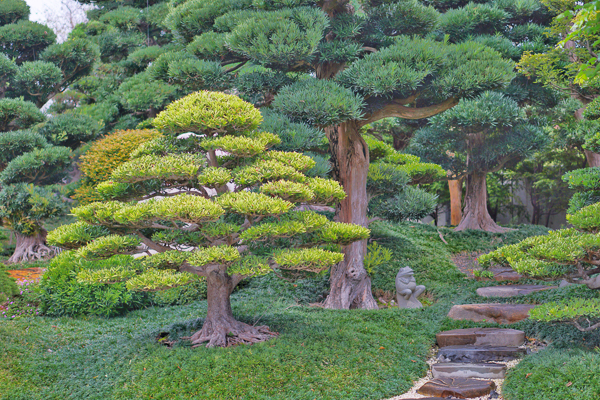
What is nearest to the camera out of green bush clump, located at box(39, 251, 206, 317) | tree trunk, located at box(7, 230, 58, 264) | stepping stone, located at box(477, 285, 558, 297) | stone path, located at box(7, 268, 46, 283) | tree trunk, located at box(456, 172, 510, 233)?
green bush clump, located at box(39, 251, 206, 317)

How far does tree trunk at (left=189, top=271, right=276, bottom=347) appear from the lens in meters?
5.40

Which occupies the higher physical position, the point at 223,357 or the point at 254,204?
the point at 254,204


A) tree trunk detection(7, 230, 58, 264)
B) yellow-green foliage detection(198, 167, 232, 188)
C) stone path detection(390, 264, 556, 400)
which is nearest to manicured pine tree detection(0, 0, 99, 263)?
tree trunk detection(7, 230, 58, 264)

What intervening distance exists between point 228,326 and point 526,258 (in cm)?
319

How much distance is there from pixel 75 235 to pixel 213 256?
5.65 ft

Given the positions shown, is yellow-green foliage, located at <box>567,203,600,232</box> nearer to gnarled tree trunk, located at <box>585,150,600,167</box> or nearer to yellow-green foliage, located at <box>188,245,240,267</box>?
yellow-green foliage, located at <box>188,245,240,267</box>

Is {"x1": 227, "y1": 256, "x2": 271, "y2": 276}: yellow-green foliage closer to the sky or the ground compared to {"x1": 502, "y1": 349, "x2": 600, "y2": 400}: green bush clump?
closer to the sky

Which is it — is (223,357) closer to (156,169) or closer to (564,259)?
(156,169)

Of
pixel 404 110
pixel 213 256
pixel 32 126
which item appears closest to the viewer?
pixel 213 256

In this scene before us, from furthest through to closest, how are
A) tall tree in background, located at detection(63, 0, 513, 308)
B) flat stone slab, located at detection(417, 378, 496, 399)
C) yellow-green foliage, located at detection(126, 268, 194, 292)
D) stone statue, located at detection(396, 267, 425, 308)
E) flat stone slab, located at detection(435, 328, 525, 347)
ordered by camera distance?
stone statue, located at detection(396, 267, 425, 308), tall tree in background, located at detection(63, 0, 513, 308), flat stone slab, located at detection(435, 328, 525, 347), yellow-green foliage, located at detection(126, 268, 194, 292), flat stone slab, located at detection(417, 378, 496, 399)

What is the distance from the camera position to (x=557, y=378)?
4.28 meters

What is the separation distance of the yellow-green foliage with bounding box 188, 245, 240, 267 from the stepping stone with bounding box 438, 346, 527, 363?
107 inches

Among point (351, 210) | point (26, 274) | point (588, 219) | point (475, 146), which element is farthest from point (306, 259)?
point (475, 146)

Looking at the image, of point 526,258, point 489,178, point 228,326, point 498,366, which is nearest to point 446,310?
point 498,366
